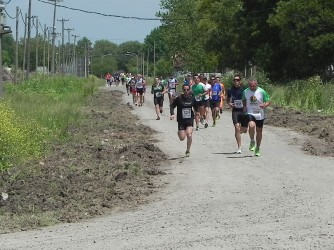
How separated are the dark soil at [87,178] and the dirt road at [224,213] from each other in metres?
0.41

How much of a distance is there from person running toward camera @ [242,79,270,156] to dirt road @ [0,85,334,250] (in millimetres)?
615

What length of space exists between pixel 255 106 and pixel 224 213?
25.2 ft

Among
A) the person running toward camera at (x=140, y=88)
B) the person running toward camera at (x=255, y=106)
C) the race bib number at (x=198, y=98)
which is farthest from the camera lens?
the person running toward camera at (x=140, y=88)

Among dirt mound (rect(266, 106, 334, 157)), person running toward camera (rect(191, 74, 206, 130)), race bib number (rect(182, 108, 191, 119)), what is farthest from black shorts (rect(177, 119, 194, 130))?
person running toward camera (rect(191, 74, 206, 130))

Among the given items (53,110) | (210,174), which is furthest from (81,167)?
(53,110)

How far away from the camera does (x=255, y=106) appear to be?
18.7 m

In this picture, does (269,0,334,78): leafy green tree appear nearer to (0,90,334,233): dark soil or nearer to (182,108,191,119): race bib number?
(0,90,334,233): dark soil

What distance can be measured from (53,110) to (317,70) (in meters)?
21.9

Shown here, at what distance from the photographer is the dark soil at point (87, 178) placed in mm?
11961

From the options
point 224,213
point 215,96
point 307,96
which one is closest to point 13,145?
point 224,213

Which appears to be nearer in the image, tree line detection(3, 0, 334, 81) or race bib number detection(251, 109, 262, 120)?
race bib number detection(251, 109, 262, 120)

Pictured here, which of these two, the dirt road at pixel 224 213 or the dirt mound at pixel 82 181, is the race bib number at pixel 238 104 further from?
the dirt mound at pixel 82 181

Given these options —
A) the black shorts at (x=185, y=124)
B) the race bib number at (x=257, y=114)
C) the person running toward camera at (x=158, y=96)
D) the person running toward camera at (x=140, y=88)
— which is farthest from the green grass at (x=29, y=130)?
the person running toward camera at (x=140, y=88)

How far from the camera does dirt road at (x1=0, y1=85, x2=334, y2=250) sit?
9.37 metres
